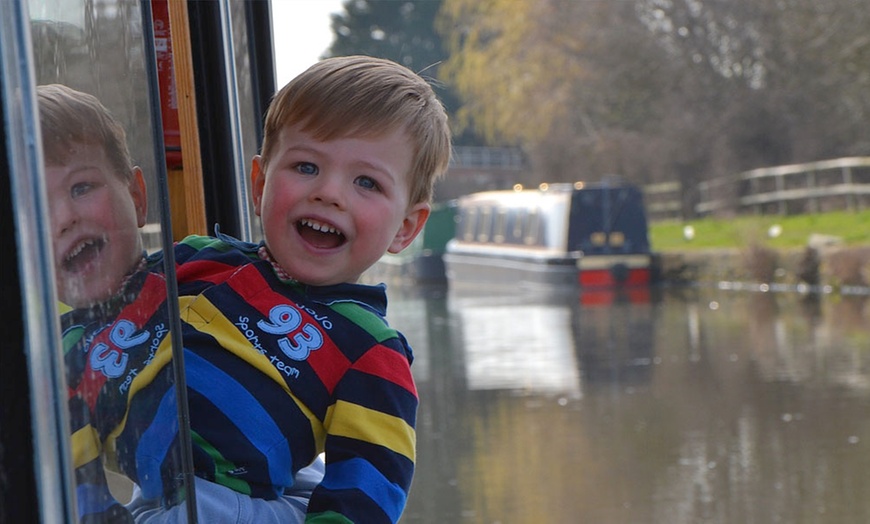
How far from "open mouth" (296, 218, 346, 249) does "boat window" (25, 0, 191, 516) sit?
0.43 metres

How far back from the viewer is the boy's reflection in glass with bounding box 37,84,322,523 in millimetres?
849

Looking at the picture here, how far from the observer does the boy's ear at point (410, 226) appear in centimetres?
163

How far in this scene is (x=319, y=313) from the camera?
4.69 ft

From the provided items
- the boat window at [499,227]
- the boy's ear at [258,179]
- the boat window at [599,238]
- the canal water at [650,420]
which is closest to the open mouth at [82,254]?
the boy's ear at [258,179]

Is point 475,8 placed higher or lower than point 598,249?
higher

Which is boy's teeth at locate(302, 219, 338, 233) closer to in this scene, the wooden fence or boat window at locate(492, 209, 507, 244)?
the wooden fence

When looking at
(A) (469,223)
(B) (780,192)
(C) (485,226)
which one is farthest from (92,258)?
(A) (469,223)

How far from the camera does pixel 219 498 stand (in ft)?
4.19

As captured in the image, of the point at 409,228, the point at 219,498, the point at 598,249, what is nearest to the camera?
the point at 219,498

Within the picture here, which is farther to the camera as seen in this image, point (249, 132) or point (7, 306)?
point (249, 132)

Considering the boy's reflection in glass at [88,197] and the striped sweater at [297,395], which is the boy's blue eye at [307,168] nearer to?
the striped sweater at [297,395]

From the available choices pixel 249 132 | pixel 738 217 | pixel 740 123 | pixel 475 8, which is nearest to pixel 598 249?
pixel 738 217

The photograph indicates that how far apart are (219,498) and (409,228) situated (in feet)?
1.62

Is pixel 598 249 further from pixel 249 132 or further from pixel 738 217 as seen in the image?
pixel 249 132
